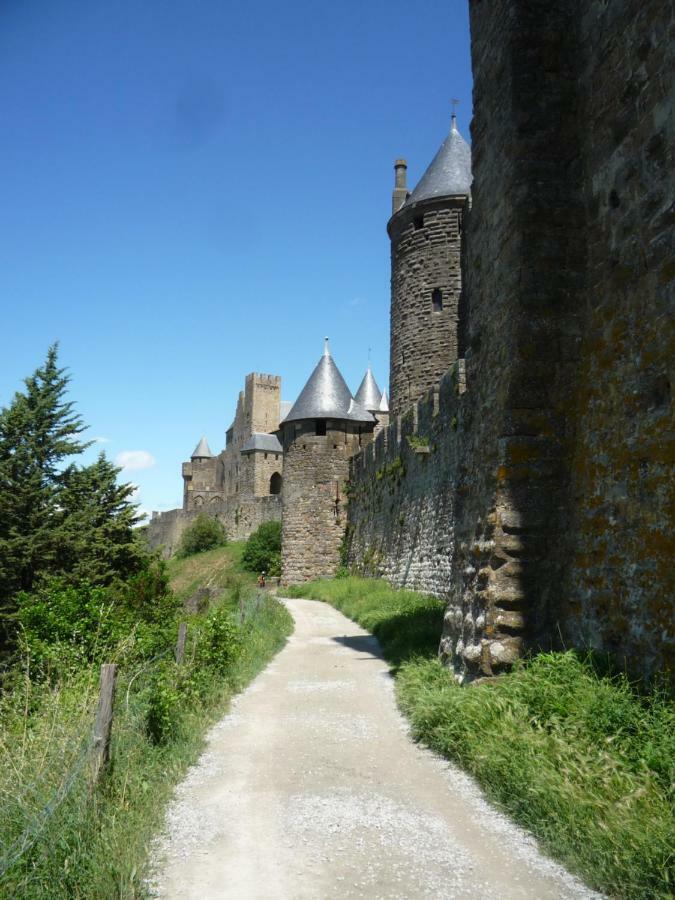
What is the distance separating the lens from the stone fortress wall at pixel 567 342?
4.72 metres

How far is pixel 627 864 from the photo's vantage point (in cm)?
315

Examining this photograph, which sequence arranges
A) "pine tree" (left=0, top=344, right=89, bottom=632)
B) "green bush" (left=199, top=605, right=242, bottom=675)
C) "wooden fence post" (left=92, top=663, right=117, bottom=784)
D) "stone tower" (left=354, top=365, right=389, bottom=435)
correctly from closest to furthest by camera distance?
"wooden fence post" (left=92, top=663, right=117, bottom=784), "green bush" (left=199, top=605, right=242, bottom=675), "pine tree" (left=0, top=344, right=89, bottom=632), "stone tower" (left=354, top=365, right=389, bottom=435)

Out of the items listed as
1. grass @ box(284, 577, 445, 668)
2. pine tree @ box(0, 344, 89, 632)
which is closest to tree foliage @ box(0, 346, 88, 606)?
pine tree @ box(0, 344, 89, 632)

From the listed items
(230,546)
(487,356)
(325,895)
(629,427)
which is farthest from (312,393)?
(325,895)

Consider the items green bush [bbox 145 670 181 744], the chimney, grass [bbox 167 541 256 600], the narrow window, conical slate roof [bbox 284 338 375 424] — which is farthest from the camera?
the narrow window

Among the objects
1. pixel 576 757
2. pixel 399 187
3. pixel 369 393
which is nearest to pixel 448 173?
pixel 399 187

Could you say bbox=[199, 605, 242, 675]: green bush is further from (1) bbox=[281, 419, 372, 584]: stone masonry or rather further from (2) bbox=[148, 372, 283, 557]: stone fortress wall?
(2) bbox=[148, 372, 283, 557]: stone fortress wall

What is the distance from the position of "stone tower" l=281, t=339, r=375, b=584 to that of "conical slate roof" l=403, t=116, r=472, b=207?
377 inches

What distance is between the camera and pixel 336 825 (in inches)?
160

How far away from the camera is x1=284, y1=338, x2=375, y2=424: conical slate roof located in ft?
90.6

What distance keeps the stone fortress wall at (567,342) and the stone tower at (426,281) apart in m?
11.3

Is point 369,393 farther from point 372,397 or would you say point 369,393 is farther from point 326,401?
point 326,401

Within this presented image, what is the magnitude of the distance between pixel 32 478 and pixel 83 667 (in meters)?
10.7

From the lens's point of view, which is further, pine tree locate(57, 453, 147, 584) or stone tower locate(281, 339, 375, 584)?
stone tower locate(281, 339, 375, 584)
